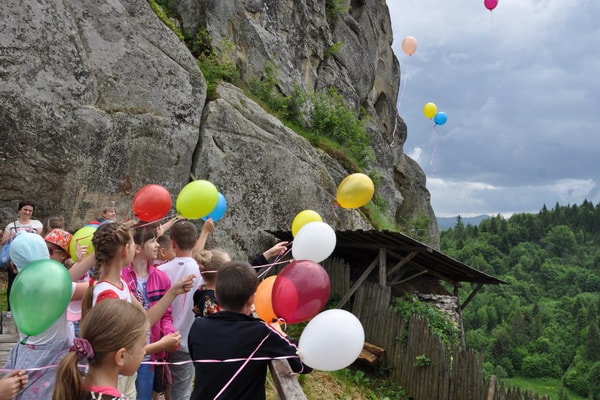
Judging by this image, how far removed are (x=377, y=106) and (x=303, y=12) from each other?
9.30 meters

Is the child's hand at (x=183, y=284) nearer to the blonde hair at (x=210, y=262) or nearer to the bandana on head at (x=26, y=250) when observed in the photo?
the blonde hair at (x=210, y=262)

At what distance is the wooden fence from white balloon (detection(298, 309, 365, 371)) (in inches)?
157

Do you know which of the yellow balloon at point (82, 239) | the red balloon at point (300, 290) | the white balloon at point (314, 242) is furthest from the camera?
the white balloon at point (314, 242)

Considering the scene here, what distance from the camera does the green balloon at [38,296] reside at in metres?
2.43

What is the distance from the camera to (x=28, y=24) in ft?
27.9

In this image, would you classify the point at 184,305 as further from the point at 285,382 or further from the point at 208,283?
the point at 285,382

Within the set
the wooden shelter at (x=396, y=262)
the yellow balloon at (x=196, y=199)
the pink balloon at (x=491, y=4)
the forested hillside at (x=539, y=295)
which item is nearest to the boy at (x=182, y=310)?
the yellow balloon at (x=196, y=199)

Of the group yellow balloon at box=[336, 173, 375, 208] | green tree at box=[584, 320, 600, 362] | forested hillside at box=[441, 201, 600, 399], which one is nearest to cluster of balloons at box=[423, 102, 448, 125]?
yellow balloon at box=[336, 173, 375, 208]

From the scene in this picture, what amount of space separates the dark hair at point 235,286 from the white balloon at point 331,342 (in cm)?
47

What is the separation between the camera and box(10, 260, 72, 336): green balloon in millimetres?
2426

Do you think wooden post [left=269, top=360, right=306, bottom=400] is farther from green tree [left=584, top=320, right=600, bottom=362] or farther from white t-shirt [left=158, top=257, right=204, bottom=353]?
green tree [left=584, top=320, right=600, bottom=362]

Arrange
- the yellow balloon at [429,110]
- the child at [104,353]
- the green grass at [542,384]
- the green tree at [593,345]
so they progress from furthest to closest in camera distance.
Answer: the green tree at [593,345]
the green grass at [542,384]
the yellow balloon at [429,110]
the child at [104,353]

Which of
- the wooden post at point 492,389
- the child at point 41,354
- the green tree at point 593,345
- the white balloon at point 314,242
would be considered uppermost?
the white balloon at point 314,242

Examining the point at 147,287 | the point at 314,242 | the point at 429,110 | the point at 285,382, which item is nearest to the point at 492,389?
the point at 314,242
